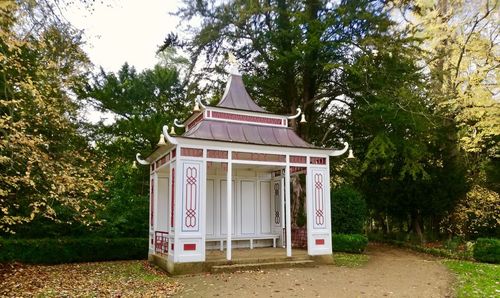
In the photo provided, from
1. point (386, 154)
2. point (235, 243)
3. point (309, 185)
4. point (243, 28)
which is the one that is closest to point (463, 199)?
point (386, 154)

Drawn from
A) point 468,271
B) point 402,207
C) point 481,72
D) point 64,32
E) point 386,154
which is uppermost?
point 481,72

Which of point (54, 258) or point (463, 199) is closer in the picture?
point (54, 258)

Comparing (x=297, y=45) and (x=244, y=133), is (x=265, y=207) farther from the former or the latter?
(x=297, y=45)

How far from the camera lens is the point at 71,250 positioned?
1256 centimetres

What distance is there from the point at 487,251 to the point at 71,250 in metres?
12.8

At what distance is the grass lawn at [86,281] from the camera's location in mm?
7828

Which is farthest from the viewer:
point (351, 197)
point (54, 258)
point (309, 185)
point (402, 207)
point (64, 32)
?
point (402, 207)

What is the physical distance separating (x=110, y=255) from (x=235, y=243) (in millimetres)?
4058

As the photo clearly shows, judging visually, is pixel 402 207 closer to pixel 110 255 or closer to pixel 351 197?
pixel 351 197

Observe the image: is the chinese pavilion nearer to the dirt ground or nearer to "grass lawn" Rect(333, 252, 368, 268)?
"grass lawn" Rect(333, 252, 368, 268)

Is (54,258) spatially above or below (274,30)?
below

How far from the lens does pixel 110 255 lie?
13.2 meters

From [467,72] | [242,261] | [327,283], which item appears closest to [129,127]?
[242,261]

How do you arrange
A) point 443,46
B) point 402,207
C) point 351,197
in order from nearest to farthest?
1. point 351,197
2. point 443,46
3. point 402,207
